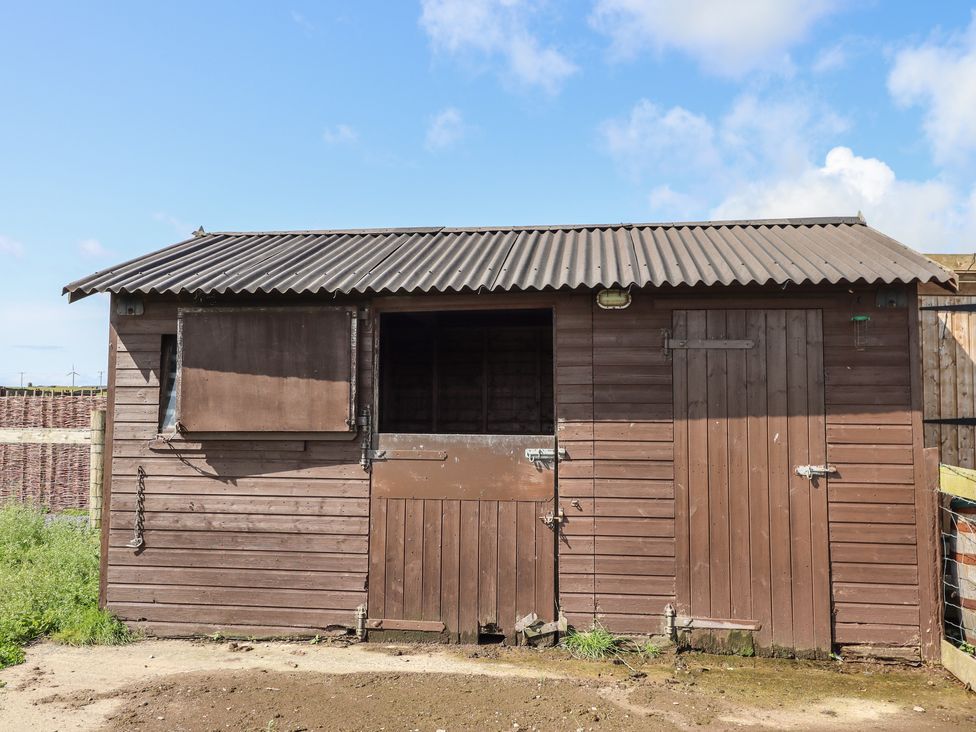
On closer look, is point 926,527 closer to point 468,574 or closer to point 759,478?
point 759,478

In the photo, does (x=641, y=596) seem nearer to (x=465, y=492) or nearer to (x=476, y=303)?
(x=465, y=492)

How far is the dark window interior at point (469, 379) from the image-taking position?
10.2m

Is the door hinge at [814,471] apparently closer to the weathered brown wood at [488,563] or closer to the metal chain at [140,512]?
the weathered brown wood at [488,563]

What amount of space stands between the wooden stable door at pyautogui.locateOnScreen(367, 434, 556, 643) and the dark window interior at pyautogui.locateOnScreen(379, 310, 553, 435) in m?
4.35

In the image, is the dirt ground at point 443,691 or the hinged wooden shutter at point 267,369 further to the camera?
the hinged wooden shutter at point 267,369

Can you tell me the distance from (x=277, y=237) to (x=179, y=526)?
367 centimetres

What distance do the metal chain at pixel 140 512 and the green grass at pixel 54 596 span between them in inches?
27.4

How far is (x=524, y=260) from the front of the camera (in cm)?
631

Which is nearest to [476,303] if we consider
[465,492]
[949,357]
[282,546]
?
[465,492]

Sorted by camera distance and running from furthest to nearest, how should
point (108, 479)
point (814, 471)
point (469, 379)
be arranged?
point (469, 379) → point (108, 479) → point (814, 471)

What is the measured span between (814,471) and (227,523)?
513 centimetres

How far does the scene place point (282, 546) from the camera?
595cm

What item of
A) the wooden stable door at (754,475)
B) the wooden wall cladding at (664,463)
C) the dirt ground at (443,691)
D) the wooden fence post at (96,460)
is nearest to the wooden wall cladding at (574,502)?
the wooden wall cladding at (664,463)

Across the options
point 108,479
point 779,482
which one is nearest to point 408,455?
point 108,479
